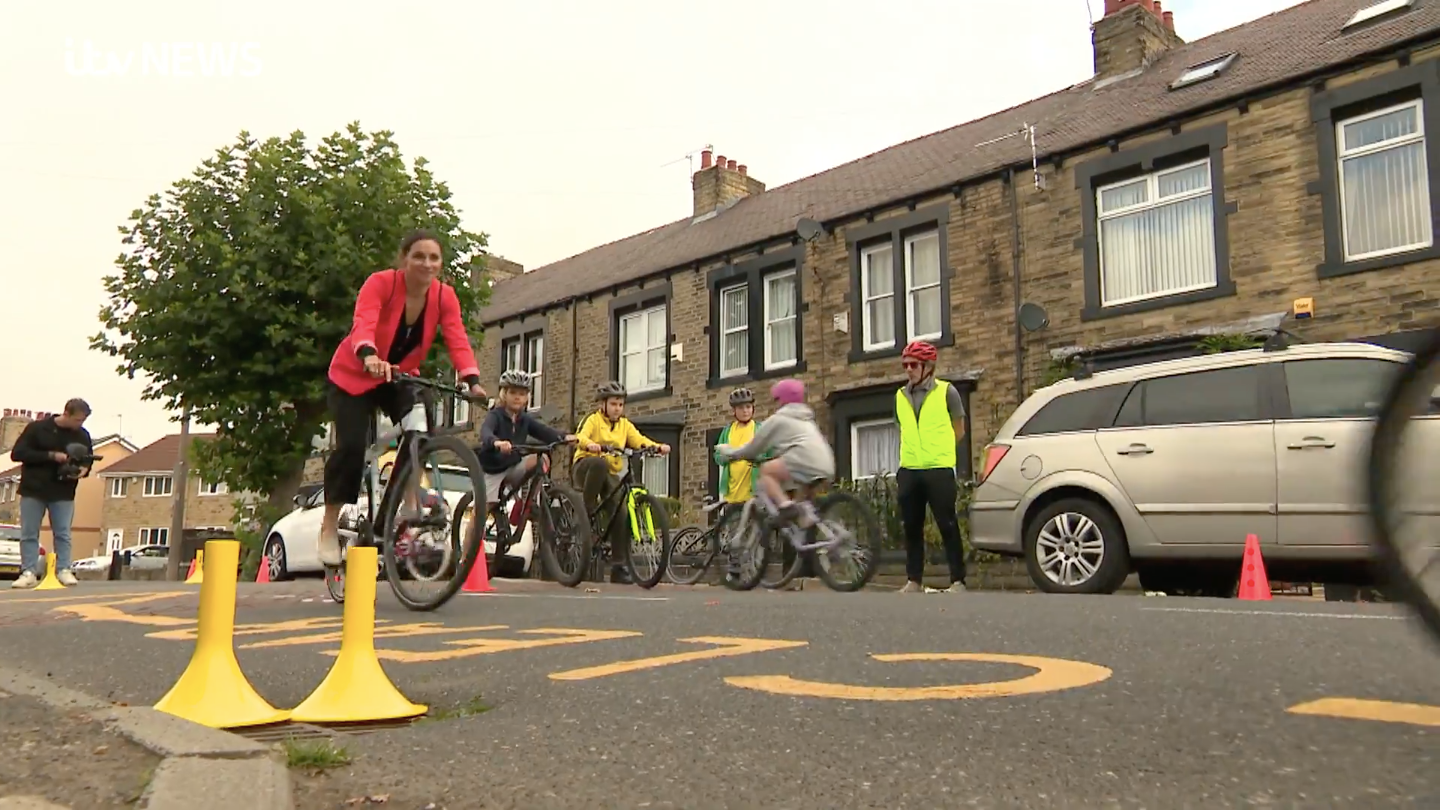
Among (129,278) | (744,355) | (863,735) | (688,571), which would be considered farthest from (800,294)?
(863,735)

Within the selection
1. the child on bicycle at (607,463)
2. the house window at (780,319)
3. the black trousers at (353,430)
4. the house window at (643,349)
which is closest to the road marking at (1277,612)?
the black trousers at (353,430)

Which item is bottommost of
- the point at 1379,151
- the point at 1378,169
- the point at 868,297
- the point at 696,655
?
the point at 696,655

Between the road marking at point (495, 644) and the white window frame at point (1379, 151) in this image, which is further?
the white window frame at point (1379, 151)

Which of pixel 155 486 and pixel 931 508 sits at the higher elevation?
pixel 155 486

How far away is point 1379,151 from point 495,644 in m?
13.2

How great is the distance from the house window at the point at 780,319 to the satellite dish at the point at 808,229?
121 centimetres

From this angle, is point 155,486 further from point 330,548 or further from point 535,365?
point 330,548

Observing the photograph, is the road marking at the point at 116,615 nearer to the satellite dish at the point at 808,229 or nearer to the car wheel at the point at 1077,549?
the car wheel at the point at 1077,549

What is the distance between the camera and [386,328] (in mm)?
6141

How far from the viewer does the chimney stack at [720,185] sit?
26.6 metres

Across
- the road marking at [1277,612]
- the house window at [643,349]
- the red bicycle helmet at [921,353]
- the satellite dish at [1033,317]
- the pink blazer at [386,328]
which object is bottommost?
the road marking at [1277,612]

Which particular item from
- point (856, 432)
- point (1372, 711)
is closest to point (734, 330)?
point (856, 432)

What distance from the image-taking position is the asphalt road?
2479 millimetres

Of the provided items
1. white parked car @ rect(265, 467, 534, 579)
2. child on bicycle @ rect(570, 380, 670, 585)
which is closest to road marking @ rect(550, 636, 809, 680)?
child on bicycle @ rect(570, 380, 670, 585)
